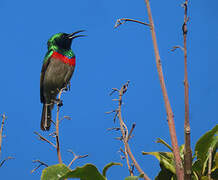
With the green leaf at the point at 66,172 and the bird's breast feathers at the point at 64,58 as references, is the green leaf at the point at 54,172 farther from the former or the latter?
the bird's breast feathers at the point at 64,58

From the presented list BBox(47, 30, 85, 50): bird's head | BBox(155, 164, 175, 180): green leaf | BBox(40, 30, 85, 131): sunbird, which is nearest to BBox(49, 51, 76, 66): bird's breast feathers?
BBox(40, 30, 85, 131): sunbird

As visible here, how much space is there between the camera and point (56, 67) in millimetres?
2803

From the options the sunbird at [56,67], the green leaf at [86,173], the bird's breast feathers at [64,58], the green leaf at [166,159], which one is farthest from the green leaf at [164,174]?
the bird's breast feathers at [64,58]

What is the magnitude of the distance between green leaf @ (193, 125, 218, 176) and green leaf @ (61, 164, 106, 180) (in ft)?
0.53

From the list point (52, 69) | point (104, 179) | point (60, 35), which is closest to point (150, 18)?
point (104, 179)

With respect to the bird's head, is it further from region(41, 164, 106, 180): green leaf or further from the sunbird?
region(41, 164, 106, 180): green leaf

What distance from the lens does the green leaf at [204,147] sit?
521 millimetres

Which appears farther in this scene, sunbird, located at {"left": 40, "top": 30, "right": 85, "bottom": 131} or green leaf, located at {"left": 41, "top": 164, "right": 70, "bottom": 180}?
sunbird, located at {"left": 40, "top": 30, "right": 85, "bottom": 131}

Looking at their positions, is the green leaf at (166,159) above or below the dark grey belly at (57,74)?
below

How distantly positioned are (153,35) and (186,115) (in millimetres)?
109

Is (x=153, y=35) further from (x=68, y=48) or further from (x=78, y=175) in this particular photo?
(x=68, y=48)

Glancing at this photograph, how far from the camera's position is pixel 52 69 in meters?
2.81

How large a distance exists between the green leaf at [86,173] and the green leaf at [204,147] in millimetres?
161

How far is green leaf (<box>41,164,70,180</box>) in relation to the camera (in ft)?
1.61
